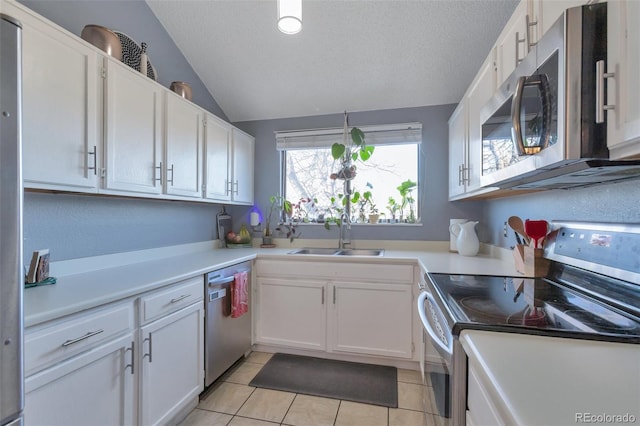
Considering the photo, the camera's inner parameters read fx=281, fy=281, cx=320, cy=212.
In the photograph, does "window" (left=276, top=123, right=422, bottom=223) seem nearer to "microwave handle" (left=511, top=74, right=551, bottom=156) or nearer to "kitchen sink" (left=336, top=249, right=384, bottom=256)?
"kitchen sink" (left=336, top=249, right=384, bottom=256)

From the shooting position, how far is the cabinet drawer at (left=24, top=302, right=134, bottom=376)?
931 mm

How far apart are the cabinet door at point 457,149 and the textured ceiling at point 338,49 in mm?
443

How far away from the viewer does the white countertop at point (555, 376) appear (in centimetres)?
46

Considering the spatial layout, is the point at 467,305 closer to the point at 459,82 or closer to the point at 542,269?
the point at 542,269

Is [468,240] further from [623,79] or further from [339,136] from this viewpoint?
[623,79]

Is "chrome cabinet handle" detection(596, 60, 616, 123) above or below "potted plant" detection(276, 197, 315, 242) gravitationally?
above

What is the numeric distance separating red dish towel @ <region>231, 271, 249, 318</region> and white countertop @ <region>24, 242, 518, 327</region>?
134mm

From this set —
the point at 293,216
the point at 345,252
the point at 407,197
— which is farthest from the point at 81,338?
the point at 407,197

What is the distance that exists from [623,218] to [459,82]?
185 centimetres

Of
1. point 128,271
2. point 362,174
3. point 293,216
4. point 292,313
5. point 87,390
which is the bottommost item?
point 292,313

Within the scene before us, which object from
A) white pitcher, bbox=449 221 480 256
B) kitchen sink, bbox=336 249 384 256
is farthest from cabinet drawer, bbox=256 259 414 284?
white pitcher, bbox=449 221 480 256

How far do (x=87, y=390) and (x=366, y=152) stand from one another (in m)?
2.53

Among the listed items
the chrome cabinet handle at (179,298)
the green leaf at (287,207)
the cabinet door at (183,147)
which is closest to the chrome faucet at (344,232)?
the green leaf at (287,207)

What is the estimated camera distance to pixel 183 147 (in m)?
2.05
